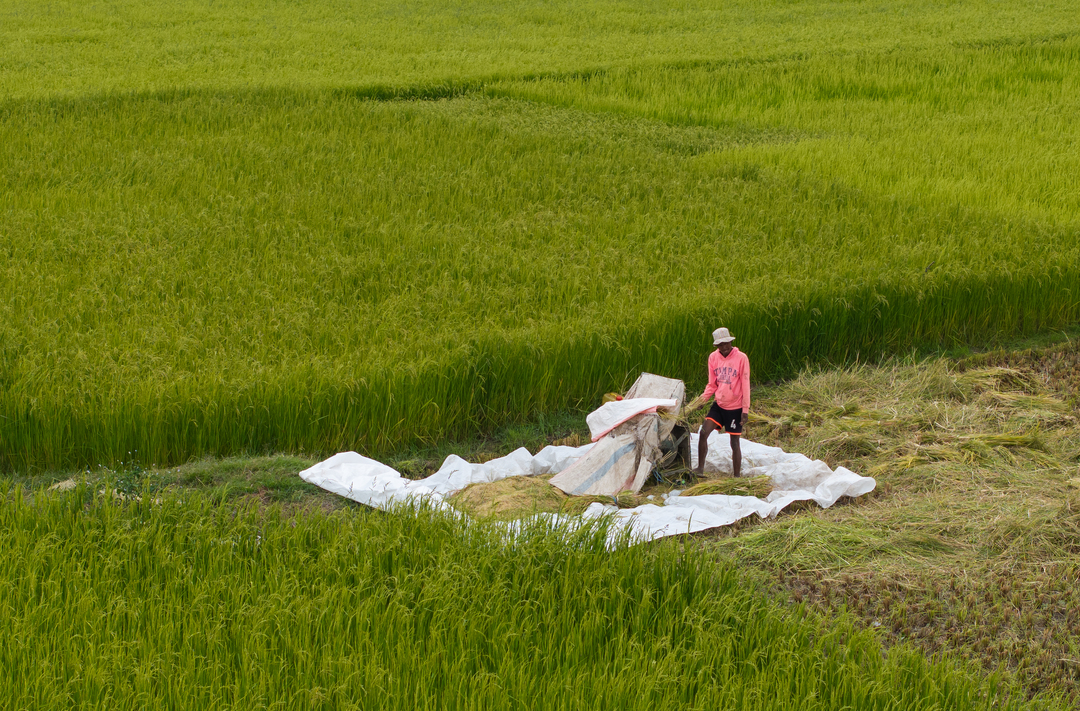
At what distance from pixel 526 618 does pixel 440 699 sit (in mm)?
393

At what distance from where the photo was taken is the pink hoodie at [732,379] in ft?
14.6

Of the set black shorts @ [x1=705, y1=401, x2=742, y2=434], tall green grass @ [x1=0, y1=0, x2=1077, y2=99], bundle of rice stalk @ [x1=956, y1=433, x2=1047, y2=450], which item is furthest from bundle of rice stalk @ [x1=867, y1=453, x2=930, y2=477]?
tall green grass @ [x1=0, y1=0, x2=1077, y2=99]

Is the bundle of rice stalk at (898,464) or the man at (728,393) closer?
the man at (728,393)

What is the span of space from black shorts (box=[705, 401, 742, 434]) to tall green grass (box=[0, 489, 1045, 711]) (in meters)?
1.16

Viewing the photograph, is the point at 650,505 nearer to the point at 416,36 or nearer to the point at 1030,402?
the point at 1030,402

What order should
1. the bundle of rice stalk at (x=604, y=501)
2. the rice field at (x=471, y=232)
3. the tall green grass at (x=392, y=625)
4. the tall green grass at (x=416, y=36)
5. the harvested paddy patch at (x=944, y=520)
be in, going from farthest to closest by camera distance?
the tall green grass at (x=416, y=36), the rice field at (x=471, y=232), the bundle of rice stalk at (x=604, y=501), the harvested paddy patch at (x=944, y=520), the tall green grass at (x=392, y=625)

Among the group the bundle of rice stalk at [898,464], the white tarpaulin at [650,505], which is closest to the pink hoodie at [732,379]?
the white tarpaulin at [650,505]

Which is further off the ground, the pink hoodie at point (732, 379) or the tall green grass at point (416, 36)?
the tall green grass at point (416, 36)

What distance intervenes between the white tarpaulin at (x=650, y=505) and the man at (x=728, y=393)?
0.77ft

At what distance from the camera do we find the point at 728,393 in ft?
14.6

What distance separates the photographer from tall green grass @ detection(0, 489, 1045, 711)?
2.61 metres

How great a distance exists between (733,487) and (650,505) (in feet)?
1.52

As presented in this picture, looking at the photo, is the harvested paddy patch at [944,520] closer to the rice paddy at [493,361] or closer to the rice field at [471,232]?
the rice paddy at [493,361]

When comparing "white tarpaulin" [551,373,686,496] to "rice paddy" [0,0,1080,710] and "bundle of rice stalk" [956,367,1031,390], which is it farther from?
"bundle of rice stalk" [956,367,1031,390]
